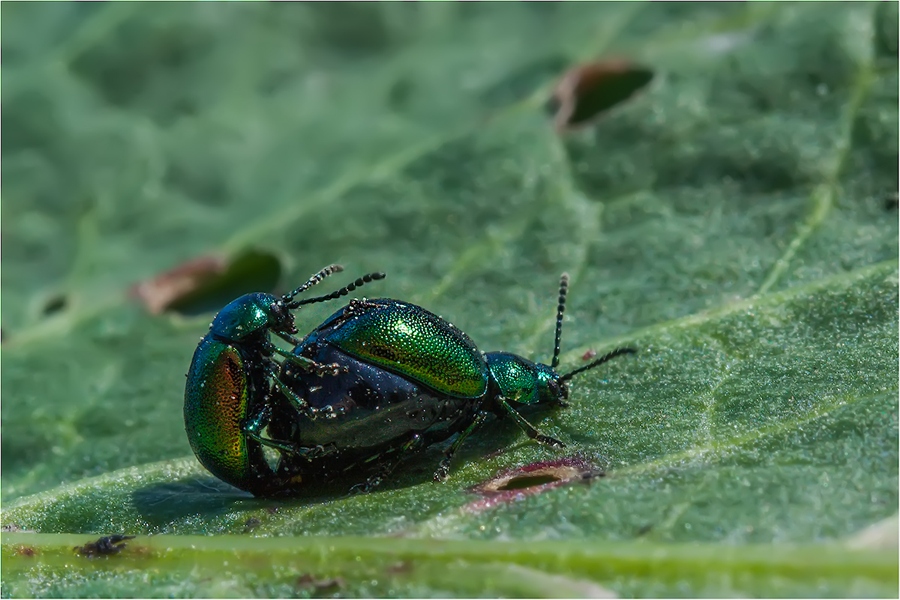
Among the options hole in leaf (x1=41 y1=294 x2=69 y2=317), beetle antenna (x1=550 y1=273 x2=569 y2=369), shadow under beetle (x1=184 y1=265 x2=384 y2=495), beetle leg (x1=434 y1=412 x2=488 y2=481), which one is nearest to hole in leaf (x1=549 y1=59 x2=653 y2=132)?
beetle antenna (x1=550 y1=273 x2=569 y2=369)

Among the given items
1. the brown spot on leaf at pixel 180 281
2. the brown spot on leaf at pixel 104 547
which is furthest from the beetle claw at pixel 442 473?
the brown spot on leaf at pixel 180 281

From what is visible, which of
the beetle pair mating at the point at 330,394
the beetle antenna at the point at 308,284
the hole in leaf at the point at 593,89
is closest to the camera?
the beetle pair mating at the point at 330,394

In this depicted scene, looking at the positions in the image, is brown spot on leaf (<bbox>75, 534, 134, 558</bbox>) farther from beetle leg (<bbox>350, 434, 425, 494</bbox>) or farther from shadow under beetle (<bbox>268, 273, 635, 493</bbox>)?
beetle leg (<bbox>350, 434, 425, 494</bbox>)

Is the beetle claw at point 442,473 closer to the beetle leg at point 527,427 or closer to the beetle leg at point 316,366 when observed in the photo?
the beetle leg at point 527,427

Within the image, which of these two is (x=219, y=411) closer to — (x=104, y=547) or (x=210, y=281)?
(x=104, y=547)

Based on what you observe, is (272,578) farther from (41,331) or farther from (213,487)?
(41,331)

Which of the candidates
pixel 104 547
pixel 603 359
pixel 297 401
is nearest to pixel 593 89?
pixel 603 359
